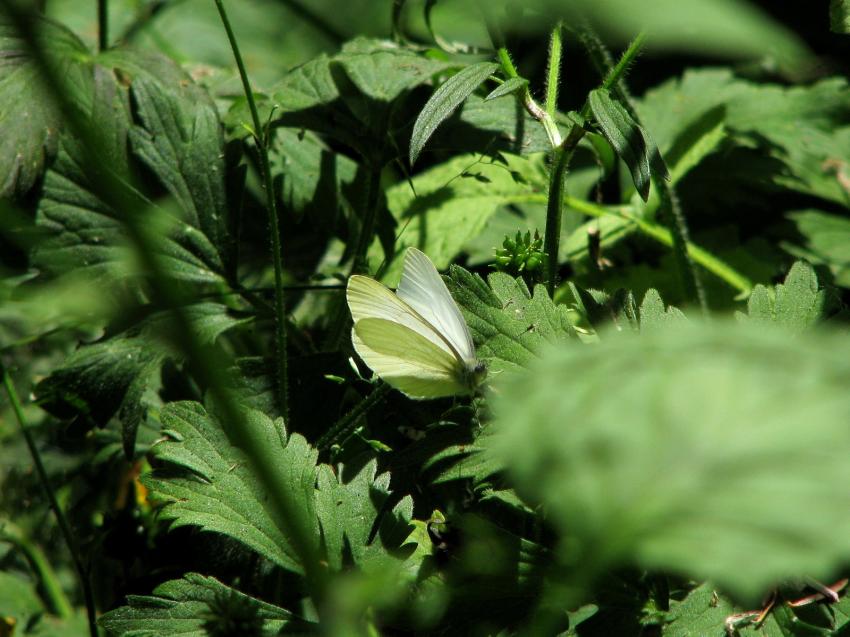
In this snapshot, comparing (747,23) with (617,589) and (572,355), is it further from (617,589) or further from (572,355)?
(617,589)

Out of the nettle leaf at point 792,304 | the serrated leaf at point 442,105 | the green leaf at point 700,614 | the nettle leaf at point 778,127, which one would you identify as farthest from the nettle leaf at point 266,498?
the nettle leaf at point 778,127

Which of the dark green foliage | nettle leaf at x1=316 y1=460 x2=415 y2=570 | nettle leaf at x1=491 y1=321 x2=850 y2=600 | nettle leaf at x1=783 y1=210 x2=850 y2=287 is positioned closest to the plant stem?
the dark green foliage


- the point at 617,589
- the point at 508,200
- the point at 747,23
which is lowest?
the point at 617,589

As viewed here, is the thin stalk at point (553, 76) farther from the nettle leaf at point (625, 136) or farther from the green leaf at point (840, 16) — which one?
the green leaf at point (840, 16)

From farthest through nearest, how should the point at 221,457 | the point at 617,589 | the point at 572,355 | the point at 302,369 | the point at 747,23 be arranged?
1. the point at 302,369
2. the point at 221,457
3. the point at 617,589
4. the point at 572,355
5. the point at 747,23

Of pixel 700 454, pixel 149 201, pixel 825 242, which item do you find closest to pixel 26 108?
pixel 149 201

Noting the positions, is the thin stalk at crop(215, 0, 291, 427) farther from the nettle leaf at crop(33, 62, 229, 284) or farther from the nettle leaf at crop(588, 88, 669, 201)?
the nettle leaf at crop(588, 88, 669, 201)

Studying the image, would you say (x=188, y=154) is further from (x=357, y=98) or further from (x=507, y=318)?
(x=507, y=318)

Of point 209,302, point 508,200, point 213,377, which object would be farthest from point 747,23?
point 508,200
